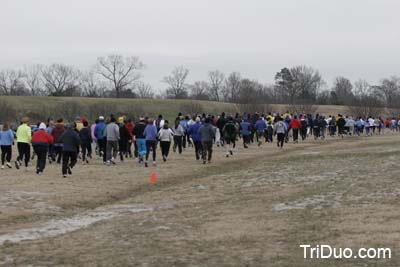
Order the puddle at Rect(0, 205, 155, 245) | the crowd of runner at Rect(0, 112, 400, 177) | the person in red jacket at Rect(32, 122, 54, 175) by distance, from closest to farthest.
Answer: the puddle at Rect(0, 205, 155, 245) < the person in red jacket at Rect(32, 122, 54, 175) < the crowd of runner at Rect(0, 112, 400, 177)

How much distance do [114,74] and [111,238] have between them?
400 feet

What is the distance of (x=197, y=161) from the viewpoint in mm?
26422

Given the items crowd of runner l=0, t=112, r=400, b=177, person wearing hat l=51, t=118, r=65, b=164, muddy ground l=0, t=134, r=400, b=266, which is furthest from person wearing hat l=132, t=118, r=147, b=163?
person wearing hat l=51, t=118, r=65, b=164

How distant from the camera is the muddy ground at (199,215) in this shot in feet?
31.6

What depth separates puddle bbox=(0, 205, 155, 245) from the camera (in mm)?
11594

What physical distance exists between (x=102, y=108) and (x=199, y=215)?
61.7 m

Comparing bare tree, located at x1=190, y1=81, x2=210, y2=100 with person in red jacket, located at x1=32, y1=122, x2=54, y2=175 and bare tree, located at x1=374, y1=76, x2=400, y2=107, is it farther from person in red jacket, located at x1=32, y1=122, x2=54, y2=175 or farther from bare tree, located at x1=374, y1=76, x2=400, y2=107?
person in red jacket, located at x1=32, y1=122, x2=54, y2=175

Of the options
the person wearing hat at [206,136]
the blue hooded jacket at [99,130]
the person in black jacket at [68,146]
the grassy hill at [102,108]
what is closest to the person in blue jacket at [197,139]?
the person wearing hat at [206,136]

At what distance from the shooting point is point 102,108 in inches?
2899

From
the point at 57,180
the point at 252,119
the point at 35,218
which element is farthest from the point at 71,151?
the point at 252,119

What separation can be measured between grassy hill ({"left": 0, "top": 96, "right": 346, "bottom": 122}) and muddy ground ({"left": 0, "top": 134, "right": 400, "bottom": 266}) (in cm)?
4209

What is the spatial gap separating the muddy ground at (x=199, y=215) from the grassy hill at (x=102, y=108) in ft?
138

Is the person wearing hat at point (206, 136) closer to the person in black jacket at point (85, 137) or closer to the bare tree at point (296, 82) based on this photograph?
the person in black jacket at point (85, 137)

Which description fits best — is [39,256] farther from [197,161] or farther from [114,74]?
[114,74]
